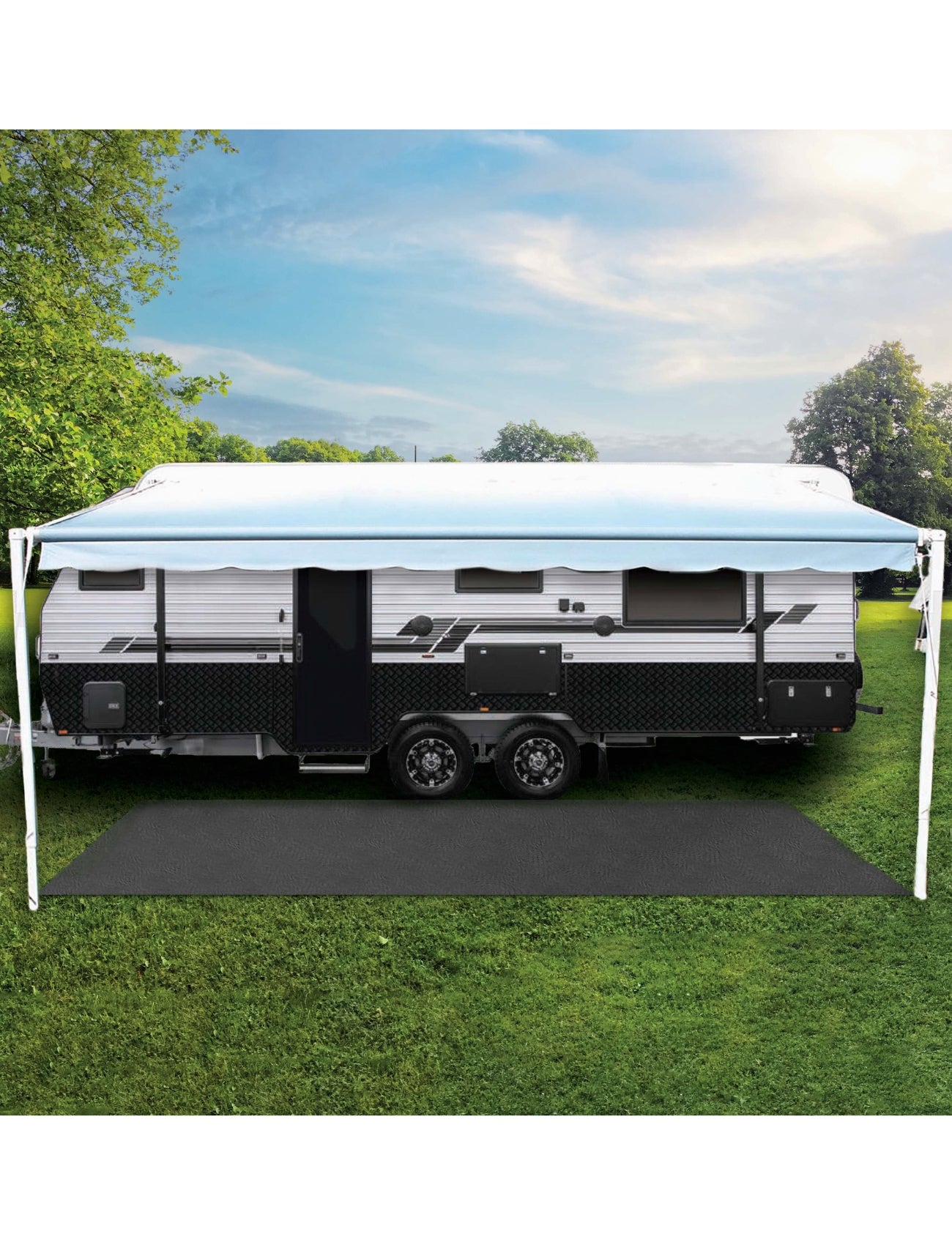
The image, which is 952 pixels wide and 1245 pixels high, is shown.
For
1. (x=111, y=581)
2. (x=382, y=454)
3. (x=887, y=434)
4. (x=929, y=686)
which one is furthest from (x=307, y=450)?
(x=929, y=686)

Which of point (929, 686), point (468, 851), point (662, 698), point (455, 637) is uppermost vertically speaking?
point (455, 637)

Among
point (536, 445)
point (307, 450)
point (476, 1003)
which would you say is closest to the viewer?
point (476, 1003)

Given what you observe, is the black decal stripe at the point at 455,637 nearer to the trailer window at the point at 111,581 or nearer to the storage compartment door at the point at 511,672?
the storage compartment door at the point at 511,672

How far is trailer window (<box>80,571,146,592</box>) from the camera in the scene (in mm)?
8203

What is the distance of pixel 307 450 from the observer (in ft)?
235

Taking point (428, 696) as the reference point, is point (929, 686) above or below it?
above

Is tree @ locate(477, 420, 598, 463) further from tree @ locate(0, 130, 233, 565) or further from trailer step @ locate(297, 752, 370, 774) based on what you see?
trailer step @ locate(297, 752, 370, 774)

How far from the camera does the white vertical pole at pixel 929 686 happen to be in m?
6.18

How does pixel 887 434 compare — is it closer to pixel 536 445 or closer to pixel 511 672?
pixel 536 445

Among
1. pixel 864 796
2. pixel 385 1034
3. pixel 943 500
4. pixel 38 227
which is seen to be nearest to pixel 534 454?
pixel 943 500

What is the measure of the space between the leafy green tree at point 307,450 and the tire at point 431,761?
2419 inches

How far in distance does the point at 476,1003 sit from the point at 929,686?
138 inches

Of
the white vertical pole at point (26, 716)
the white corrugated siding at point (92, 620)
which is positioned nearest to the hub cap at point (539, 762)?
the white corrugated siding at point (92, 620)

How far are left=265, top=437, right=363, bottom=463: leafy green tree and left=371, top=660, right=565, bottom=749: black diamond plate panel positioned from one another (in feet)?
201
